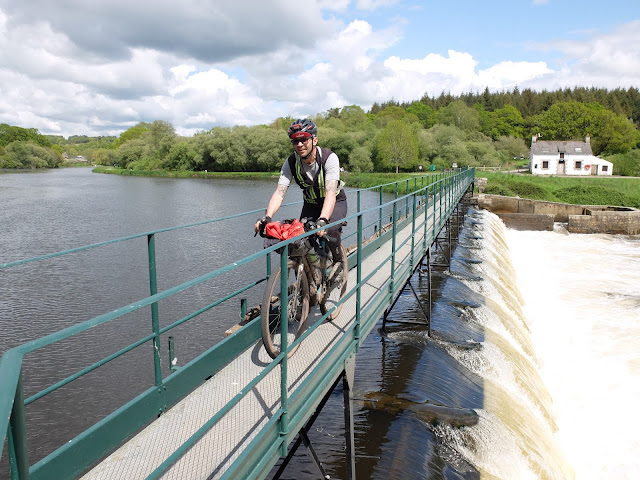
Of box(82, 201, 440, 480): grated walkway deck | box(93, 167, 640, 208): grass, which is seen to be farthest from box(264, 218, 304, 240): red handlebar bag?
box(93, 167, 640, 208): grass

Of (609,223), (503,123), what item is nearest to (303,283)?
(609,223)

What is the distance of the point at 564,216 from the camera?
32344 mm

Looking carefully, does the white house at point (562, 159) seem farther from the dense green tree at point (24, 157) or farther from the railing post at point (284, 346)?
the dense green tree at point (24, 157)

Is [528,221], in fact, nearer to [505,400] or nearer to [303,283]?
[505,400]

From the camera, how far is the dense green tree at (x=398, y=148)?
233ft

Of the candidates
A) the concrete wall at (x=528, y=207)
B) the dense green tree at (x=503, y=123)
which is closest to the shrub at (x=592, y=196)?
the concrete wall at (x=528, y=207)

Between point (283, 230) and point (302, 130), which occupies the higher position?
point (302, 130)

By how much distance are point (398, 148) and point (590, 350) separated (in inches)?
2419

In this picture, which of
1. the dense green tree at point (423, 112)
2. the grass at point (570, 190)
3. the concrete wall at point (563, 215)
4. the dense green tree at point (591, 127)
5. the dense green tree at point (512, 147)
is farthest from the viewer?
the dense green tree at point (423, 112)

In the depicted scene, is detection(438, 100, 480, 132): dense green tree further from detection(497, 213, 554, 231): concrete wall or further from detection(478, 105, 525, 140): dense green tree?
detection(497, 213, 554, 231): concrete wall

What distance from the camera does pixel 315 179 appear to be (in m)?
5.35

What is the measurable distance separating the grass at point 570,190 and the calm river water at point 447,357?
16279 mm

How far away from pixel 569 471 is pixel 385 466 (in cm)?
339

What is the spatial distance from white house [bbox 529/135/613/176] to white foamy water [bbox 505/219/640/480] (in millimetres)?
49793
